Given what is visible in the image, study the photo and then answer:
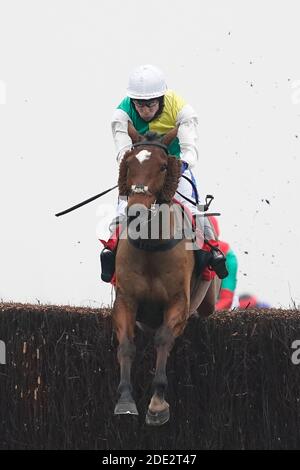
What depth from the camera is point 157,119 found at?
994 cm

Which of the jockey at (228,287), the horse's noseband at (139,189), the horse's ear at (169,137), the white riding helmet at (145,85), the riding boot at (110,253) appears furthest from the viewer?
the jockey at (228,287)

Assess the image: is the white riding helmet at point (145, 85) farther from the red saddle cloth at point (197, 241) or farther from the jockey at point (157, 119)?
the red saddle cloth at point (197, 241)

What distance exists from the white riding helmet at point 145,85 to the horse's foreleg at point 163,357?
147cm

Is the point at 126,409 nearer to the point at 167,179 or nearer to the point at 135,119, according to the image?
the point at 167,179

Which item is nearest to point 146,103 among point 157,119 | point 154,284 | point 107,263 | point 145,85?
point 145,85

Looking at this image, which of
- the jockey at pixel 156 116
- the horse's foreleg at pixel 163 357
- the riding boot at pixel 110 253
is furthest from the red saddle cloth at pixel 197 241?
the horse's foreleg at pixel 163 357

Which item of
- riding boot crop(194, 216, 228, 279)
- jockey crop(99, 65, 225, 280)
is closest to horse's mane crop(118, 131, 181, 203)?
jockey crop(99, 65, 225, 280)

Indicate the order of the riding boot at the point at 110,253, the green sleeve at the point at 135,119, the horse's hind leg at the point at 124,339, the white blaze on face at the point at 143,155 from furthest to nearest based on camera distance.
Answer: the green sleeve at the point at 135,119
the riding boot at the point at 110,253
the horse's hind leg at the point at 124,339
the white blaze on face at the point at 143,155

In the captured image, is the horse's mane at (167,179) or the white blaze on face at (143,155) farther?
the horse's mane at (167,179)

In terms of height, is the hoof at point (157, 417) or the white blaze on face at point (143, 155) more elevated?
the white blaze on face at point (143, 155)

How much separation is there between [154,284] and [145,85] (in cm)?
138

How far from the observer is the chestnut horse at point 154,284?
29.6 ft

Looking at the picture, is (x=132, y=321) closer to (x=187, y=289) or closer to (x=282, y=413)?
(x=187, y=289)

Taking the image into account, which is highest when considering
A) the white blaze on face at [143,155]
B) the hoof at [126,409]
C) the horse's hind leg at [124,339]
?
the white blaze on face at [143,155]
